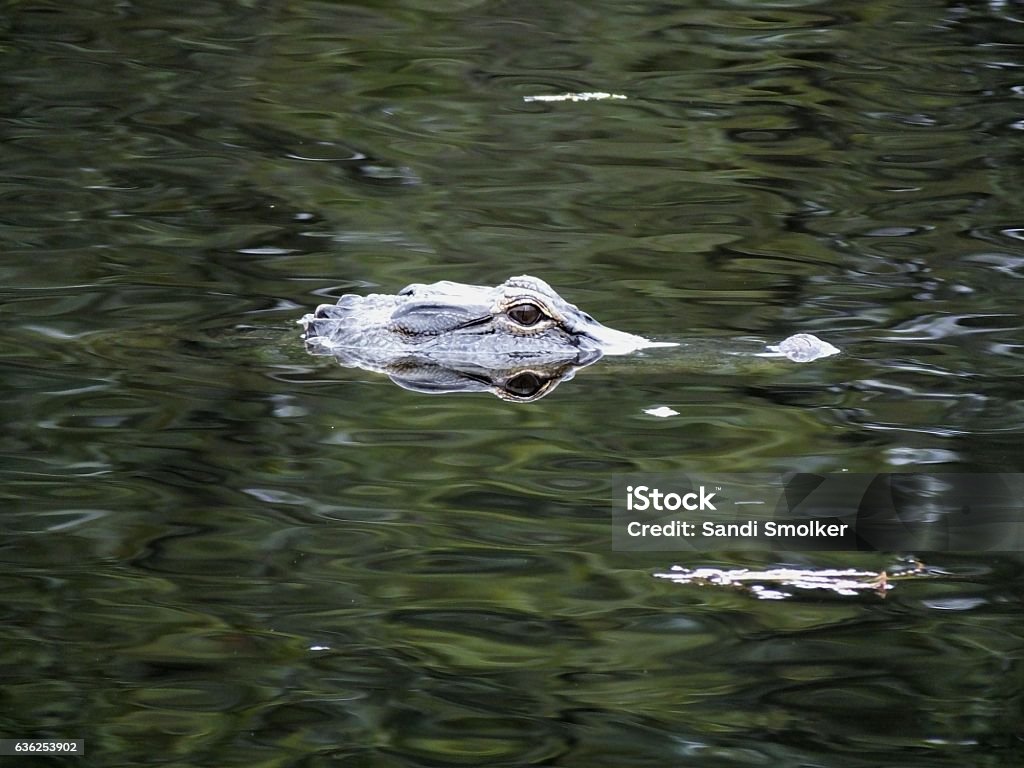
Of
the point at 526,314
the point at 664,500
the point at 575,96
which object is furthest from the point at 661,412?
the point at 575,96

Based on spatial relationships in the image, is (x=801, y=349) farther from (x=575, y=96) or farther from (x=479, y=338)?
(x=575, y=96)

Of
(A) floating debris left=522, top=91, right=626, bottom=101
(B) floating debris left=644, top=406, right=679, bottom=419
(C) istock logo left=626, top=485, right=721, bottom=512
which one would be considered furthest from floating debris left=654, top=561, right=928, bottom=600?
(A) floating debris left=522, top=91, right=626, bottom=101

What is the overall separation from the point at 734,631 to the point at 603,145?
644 cm

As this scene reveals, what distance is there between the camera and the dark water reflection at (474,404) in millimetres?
3537

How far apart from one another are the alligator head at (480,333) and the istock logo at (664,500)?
141cm

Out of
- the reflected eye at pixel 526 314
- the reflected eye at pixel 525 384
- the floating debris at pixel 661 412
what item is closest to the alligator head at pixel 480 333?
the reflected eye at pixel 526 314

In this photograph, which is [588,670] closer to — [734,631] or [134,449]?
[734,631]

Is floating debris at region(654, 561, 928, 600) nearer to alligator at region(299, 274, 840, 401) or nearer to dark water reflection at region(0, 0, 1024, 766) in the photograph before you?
dark water reflection at region(0, 0, 1024, 766)

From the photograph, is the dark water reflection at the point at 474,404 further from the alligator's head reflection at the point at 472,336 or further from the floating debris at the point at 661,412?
the alligator's head reflection at the point at 472,336

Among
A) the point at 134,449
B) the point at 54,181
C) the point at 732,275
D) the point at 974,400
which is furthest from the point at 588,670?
the point at 54,181

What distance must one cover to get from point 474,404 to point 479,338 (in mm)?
627

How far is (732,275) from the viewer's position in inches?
289
